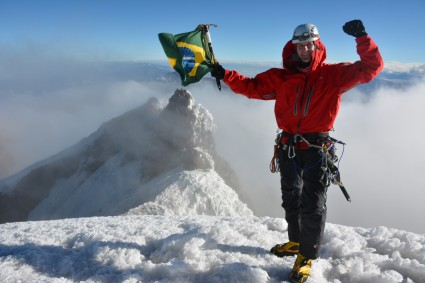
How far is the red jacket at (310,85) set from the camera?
4555mm

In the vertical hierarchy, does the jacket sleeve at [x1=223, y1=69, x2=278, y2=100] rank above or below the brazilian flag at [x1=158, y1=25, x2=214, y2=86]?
below

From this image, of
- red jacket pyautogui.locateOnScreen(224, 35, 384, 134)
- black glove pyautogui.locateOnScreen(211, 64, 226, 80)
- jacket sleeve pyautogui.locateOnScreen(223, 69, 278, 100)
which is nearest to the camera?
red jacket pyautogui.locateOnScreen(224, 35, 384, 134)

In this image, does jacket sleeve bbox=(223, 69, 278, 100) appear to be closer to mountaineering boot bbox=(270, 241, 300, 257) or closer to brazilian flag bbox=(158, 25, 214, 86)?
brazilian flag bbox=(158, 25, 214, 86)

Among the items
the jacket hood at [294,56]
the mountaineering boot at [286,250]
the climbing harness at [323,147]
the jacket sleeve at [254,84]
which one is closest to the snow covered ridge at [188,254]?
the mountaineering boot at [286,250]

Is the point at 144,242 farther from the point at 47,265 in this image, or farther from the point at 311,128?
the point at 311,128

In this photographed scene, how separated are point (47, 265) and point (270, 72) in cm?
473

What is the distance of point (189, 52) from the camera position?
19.9 feet

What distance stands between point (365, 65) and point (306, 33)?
98cm

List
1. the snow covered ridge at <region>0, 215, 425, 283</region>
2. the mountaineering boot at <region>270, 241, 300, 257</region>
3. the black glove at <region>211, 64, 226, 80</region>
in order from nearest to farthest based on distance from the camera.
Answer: the snow covered ridge at <region>0, 215, 425, 283</region>, the black glove at <region>211, 64, 226, 80</region>, the mountaineering boot at <region>270, 241, 300, 257</region>

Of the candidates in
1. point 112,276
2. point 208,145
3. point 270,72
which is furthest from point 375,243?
point 208,145

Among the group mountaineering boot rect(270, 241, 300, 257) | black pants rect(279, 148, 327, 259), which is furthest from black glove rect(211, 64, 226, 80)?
mountaineering boot rect(270, 241, 300, 257)

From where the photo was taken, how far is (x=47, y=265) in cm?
512

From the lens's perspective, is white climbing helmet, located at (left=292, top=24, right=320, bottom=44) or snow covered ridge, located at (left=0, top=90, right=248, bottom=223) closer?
white climbing helmet, located at (left=292, top=24, right=320, bottom=44)

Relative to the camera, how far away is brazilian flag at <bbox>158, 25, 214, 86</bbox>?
602 cm
